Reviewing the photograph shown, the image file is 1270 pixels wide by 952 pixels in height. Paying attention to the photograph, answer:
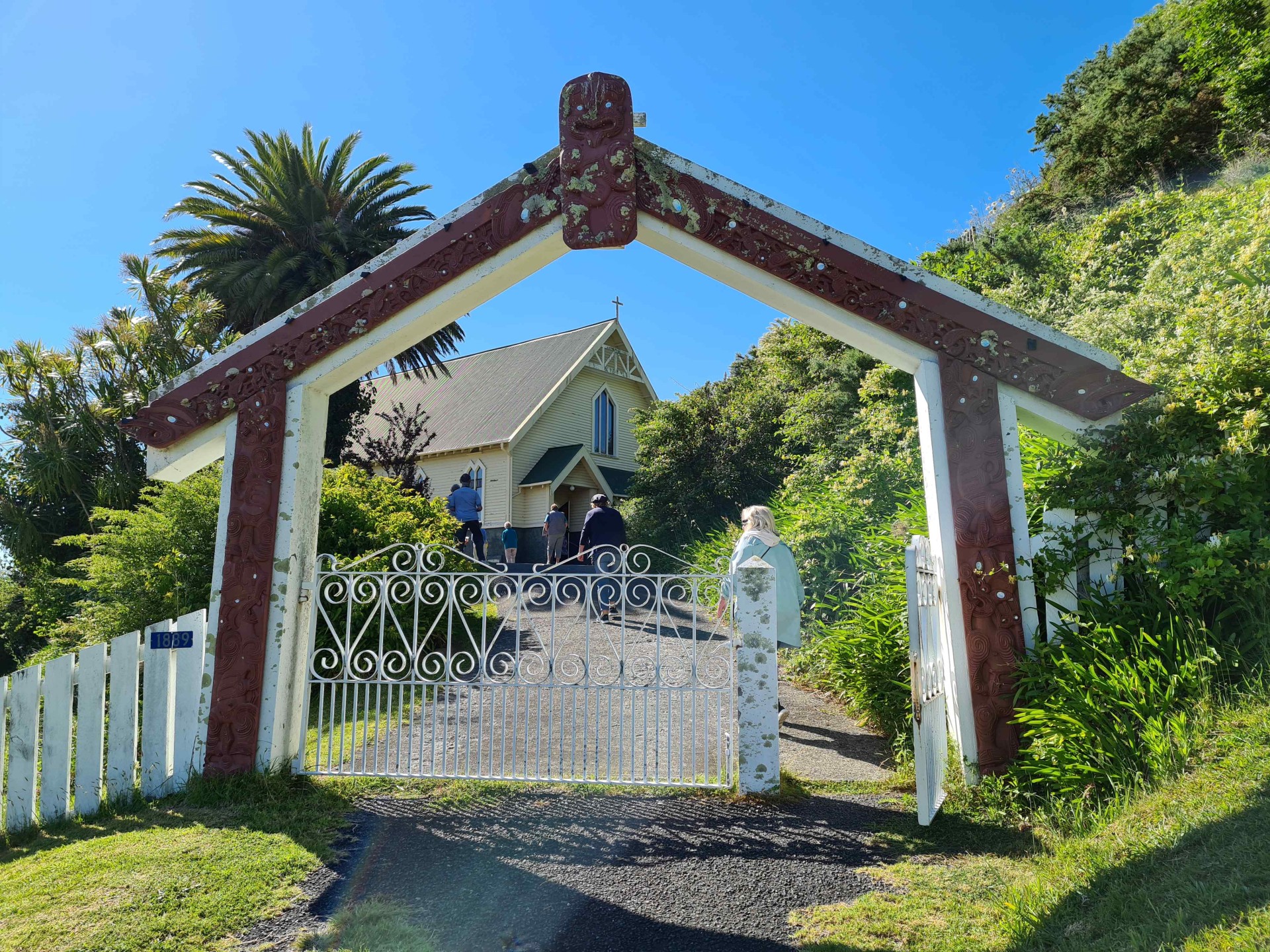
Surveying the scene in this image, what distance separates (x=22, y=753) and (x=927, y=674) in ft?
18.6

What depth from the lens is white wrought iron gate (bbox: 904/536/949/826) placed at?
14.4 ft

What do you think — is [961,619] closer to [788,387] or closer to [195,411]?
[195,411]

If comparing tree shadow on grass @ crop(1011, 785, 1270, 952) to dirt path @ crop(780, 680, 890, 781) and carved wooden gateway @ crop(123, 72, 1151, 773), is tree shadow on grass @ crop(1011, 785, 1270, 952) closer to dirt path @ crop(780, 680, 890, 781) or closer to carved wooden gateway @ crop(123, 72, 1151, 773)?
carved wooden gateway @ crop(123, 72, 1151, 773)

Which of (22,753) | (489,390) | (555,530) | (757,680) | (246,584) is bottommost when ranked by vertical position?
(22,753)

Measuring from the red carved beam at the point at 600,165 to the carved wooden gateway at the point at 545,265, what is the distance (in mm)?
11

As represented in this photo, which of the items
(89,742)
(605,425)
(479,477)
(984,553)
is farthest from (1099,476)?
(605,425)

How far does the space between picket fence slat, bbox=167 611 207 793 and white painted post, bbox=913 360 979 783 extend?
15.9 ft

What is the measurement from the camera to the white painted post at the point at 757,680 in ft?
16.6

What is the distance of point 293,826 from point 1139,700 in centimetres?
474

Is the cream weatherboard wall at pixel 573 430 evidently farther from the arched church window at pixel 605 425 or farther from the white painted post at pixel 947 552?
the white painted post at pixel 947 552

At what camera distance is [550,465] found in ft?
78.1

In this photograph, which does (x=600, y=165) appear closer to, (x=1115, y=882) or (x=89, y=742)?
(x=1115, y=882)

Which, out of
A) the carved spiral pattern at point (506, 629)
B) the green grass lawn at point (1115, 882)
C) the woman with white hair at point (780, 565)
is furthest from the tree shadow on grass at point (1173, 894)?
the woman with white hair at point (780, 565)

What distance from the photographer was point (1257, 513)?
4332 mm
